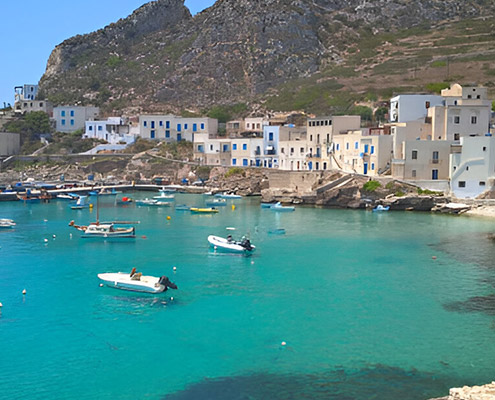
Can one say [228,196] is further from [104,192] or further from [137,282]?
[137,282]

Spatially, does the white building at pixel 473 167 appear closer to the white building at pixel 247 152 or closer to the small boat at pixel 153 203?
the small boat at pixel 153 203

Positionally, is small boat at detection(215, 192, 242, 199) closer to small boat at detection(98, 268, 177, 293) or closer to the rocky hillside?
the rocky hillside

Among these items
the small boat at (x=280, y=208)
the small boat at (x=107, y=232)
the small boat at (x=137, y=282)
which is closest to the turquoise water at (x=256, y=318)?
the small boat at (x=137, y=282)

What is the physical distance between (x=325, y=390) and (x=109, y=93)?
10039 centimetres

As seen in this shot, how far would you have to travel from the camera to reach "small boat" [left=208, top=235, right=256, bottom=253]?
133 ft

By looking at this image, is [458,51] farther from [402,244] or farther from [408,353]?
[408,353]

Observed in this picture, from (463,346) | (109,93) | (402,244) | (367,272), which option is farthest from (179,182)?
(463,346)

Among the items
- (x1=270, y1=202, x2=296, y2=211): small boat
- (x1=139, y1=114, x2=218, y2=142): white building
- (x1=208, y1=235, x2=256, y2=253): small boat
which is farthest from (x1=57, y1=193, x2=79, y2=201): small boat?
(x1=208, y1=235, x2=256, y2=253): small boat

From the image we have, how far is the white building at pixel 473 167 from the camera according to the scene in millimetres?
59312

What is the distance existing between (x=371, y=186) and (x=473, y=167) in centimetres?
947

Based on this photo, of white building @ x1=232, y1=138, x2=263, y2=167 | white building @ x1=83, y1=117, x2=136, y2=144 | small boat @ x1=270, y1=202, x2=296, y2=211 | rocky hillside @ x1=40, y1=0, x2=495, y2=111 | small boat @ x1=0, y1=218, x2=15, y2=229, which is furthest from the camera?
rocky hillside @ x1=40, y1=0, x2=495, y2=111

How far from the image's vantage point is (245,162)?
85.0 m

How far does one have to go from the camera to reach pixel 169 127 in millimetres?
95812

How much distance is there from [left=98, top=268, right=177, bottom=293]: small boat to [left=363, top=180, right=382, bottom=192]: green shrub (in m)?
34.8
